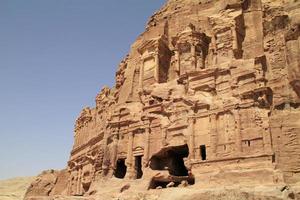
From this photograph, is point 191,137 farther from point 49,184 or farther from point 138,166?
point 49,184

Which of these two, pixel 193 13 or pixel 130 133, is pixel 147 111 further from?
pixel 193 13

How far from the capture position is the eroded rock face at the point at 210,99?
22.0 m

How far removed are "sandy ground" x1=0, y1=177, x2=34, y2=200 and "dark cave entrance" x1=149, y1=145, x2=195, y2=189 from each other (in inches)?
1410

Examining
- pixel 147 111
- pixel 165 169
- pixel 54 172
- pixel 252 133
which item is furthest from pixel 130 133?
pixel 54 172

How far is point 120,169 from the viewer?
105 ft

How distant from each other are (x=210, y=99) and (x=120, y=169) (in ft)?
37.7

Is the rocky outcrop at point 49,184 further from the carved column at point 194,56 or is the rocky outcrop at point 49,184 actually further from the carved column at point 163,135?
the carved column at point 194,56

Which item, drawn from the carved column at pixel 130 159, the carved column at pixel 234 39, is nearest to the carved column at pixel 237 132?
the carved column at pixel 234 39

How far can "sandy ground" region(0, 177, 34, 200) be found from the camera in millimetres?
57825

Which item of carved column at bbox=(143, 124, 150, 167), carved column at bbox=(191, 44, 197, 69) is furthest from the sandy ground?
carved column at bbox=(191, 44, 197, 69)

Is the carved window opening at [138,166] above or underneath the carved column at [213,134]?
underneath

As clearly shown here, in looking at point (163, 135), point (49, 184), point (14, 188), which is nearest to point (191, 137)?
point (163, 135)

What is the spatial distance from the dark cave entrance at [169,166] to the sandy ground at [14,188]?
35807mm

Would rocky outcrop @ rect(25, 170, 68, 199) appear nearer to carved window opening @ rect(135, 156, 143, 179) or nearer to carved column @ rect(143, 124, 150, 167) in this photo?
carved window opening @ rect(135, 156, 143, 179)
